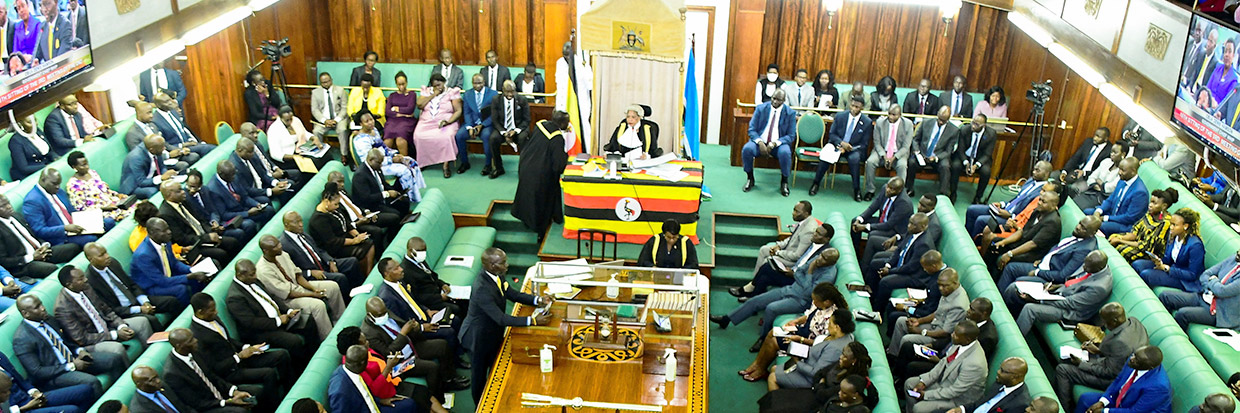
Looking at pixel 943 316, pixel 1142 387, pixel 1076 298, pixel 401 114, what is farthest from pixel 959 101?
pixel 401 114

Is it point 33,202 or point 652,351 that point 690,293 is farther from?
point 33,202

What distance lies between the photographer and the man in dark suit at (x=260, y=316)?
6.68 metres

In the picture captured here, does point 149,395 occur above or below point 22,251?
below

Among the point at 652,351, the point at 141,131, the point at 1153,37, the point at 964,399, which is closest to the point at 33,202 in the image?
the point at 141,131

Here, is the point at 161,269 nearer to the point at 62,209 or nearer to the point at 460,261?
the point at 62,209

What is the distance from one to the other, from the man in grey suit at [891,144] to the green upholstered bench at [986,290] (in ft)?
3.79

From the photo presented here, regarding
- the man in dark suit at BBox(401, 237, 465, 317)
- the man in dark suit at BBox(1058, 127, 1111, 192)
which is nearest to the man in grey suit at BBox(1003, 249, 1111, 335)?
the man in dark suit at BBox(1058, 127, 1111, 192)

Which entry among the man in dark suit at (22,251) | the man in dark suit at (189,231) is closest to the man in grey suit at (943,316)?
the man in dark suit at (189,231)

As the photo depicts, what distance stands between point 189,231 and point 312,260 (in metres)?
1.13

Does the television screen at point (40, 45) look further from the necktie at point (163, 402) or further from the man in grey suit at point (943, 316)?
the man in grey suit at point (943, 316)

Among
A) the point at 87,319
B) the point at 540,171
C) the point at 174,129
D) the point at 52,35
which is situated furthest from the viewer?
the point at 174,129

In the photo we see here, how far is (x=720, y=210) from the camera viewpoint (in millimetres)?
9727

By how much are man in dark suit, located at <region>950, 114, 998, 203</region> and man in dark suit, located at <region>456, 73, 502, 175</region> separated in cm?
523

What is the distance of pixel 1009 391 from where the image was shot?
5727 millimetres
